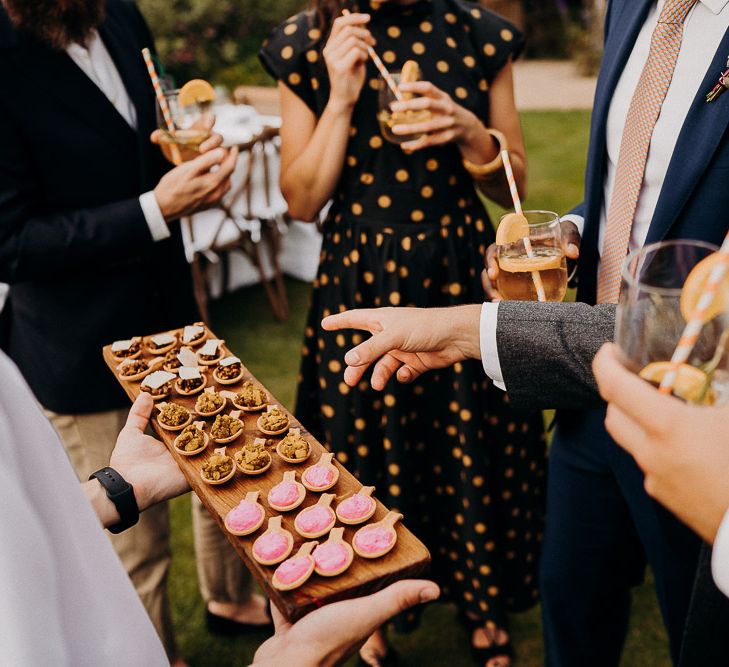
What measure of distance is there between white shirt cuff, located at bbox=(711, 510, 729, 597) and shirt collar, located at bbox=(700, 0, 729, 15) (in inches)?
42.1

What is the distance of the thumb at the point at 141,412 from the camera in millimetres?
1471

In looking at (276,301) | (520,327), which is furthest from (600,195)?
(276,301)

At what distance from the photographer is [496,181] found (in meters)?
2.13

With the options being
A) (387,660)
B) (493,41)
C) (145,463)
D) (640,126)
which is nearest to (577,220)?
(640,126)

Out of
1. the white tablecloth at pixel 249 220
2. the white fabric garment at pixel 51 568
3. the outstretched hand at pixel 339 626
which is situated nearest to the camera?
the white fabric garment at pixel 51 568

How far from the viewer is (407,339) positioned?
132cm

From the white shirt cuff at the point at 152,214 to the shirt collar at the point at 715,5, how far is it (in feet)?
4.66

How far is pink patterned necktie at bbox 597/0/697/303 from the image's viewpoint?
142 centimetres

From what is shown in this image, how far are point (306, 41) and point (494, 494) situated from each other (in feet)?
5.07

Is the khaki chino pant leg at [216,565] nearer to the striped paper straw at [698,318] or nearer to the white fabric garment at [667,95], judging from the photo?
the white fabric garment at [667,95]

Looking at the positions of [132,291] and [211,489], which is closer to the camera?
[211,489]

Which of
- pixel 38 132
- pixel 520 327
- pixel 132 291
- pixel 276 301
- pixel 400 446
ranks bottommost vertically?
pixel 276 301

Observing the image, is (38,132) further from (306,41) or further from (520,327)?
(520,327)

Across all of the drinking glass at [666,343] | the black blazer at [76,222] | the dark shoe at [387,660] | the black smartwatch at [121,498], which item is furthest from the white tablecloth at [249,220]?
the drinking glass at [666,343]
